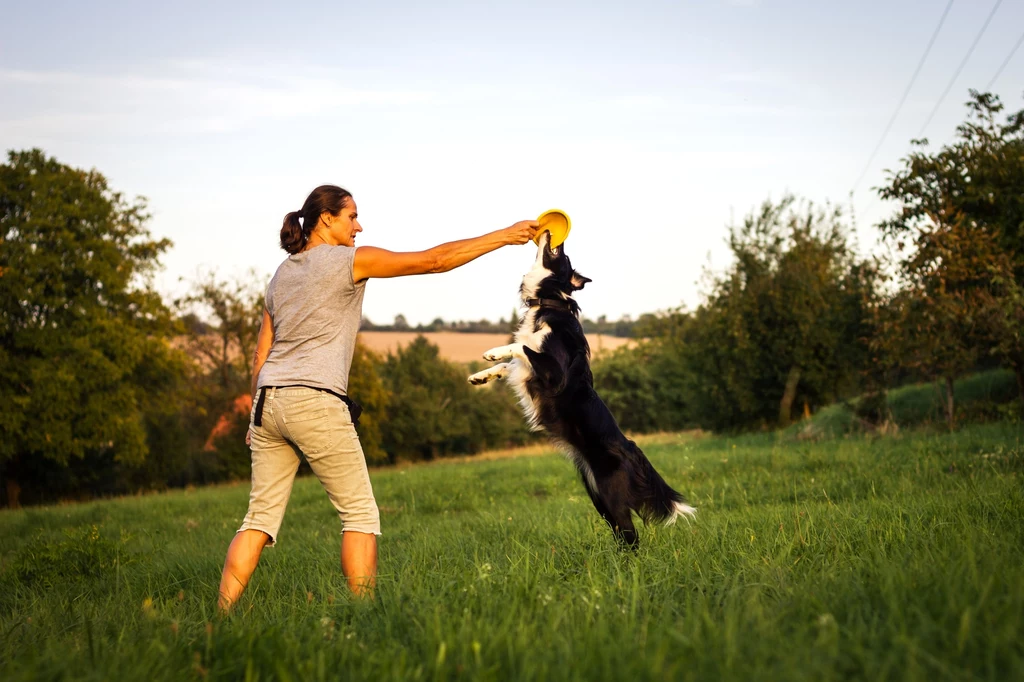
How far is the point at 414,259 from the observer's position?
3.63 metres

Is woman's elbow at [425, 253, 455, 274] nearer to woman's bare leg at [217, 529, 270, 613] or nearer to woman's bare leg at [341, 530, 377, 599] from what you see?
woman's bare leg at [341, 530, 377, 599]

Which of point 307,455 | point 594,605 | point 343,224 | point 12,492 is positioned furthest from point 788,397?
point 12,492

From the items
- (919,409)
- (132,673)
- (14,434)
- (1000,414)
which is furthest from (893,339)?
(14,434)

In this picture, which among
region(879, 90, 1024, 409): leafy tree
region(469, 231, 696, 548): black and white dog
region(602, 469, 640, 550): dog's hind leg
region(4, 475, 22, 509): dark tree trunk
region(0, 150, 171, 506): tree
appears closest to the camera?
region(602, 469, 640, 550): dog's hind leg

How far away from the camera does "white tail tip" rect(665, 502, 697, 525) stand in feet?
14.4

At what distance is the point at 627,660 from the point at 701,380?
23.3 meters

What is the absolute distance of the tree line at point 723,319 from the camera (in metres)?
12.8

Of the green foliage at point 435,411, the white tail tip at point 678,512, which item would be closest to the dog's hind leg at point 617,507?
the white tail tip at point 678,512

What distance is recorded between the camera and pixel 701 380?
24609mm

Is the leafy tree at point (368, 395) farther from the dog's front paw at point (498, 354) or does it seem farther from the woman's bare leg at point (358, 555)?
the woman's bare leg at point (358, 555)

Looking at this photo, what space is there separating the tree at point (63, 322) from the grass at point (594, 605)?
17.2 metres

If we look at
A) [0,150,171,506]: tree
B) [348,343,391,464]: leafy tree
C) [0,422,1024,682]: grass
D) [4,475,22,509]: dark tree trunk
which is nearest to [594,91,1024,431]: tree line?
[0,422,1024,682]: grass

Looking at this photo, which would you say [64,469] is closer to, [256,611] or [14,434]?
[14,434]

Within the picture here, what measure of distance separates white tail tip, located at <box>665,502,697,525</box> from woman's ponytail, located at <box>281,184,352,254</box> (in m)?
2.57
